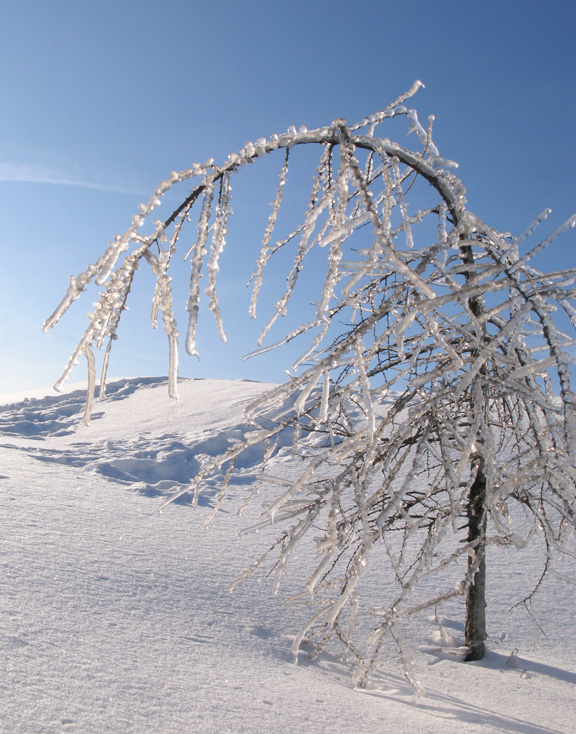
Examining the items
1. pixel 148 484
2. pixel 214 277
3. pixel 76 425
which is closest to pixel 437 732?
pixel 214 277

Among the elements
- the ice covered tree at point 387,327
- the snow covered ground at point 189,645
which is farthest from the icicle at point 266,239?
the snow covered ground at point 189,645

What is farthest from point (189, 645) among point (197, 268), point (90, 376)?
point (197, 268)

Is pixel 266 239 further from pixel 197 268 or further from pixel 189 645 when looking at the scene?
pixel 189 645

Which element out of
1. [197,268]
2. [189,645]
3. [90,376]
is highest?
[197,268]

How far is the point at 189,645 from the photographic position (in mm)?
2475

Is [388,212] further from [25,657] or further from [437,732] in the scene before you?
[25,657]

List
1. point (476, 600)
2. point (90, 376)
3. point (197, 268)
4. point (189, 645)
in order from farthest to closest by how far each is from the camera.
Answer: point (476, 600), point (189, 645), point (197, 268), point (90, 376)

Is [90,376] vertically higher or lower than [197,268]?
lower

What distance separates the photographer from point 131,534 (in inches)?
173

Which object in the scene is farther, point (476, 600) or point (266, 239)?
point (476, 600)

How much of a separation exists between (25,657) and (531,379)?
98.7 inches

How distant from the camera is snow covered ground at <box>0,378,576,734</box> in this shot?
181 cm

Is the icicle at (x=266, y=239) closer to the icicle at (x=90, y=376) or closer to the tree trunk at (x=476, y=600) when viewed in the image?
the icicle at (x=90, y=376)

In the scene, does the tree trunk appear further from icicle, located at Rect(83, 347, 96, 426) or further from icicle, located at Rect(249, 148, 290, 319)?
icicle, located at Rect(83, 347, 96, 426)
